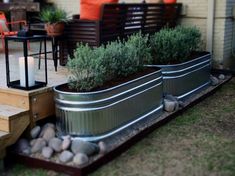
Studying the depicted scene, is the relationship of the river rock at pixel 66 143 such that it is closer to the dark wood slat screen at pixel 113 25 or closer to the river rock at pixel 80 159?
the river rock at pixel 80 159

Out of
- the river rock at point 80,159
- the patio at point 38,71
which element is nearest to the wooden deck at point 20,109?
the patio at point 38,71

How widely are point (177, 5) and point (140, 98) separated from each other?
120 inches

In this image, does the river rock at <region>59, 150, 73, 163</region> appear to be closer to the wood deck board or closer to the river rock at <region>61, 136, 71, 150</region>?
the river rock at <region>61, 136, 71, 150</region>

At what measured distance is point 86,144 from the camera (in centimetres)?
355

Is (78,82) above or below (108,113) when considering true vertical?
above

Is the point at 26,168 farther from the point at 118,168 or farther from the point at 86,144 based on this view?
the point at 118,168

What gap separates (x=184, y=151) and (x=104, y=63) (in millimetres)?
1177

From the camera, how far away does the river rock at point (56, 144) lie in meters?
3.60

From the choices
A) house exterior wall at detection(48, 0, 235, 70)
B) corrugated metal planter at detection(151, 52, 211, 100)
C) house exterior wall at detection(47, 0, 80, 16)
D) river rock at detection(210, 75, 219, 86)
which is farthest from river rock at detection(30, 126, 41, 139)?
house exterior wall at detection(47, 0, 80, 16)

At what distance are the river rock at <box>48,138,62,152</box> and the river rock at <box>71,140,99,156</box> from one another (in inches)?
5.2

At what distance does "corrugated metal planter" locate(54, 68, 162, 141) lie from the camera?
3.65 metres

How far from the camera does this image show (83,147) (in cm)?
351

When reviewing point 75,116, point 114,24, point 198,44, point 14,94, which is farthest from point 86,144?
point 198,44

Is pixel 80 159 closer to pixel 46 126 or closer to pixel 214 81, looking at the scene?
pixel 46 126
